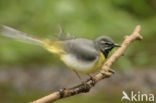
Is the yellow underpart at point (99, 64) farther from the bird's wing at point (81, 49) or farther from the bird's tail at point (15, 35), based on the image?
the bird's tail at point (15, 35)

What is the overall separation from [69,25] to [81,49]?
244 centimetres

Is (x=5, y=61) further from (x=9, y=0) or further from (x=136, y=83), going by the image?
(x=136, y=83)

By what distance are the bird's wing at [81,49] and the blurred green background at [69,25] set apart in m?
2.16

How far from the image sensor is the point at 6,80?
351cm

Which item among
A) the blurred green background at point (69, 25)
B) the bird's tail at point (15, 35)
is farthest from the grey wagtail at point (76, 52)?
the blurred green background at point (69, 25)

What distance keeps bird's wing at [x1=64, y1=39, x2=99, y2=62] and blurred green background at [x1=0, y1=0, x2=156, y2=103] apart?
2.16 meters

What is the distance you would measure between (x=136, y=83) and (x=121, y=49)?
2.18m

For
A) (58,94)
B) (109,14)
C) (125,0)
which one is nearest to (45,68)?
(109,14)

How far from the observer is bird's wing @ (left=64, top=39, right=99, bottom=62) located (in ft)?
4.00

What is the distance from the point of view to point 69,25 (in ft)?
12.0

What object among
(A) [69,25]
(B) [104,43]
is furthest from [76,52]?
(A) [69,25]

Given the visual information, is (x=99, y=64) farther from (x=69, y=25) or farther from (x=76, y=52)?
(x=69, y=25)

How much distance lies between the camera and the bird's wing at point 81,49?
48.0 inches

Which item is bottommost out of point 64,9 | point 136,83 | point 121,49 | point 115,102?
point 121,49
